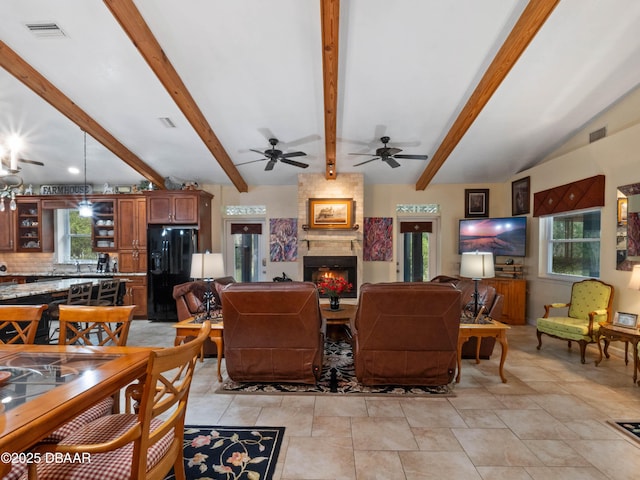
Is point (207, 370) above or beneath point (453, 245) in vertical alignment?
beneath

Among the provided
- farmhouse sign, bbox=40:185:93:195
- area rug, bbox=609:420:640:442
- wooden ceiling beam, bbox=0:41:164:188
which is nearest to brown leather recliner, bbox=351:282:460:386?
area rug, bbox=609:420:640:442

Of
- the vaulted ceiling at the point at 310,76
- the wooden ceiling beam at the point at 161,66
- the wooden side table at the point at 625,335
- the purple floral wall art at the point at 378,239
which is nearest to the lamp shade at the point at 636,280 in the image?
the wooden side table at the point at 625,335

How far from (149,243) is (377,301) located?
4.89 meters

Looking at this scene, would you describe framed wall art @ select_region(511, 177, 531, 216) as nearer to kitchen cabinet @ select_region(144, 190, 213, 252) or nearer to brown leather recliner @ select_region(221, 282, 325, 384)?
brown leather recliner @ select_region(221, 282, 325, 384)

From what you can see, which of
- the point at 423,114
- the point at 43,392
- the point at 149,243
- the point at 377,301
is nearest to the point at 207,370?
the point at 377,301

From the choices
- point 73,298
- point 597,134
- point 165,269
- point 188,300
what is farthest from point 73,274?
point 597,134

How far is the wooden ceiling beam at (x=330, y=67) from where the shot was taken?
3.01 meters

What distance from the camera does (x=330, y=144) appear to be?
5.26 meters

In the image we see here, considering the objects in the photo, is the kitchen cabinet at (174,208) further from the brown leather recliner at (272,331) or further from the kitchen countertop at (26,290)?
the brown leather recliner at (272,331)

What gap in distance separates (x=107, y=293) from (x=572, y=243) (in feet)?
22.4

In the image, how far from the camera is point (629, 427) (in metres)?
2.42

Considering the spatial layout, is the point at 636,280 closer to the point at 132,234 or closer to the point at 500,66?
the point at 500,66

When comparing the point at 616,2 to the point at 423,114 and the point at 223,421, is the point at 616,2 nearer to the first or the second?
the point at 423,114

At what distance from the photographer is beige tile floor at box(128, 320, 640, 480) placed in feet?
6.51
